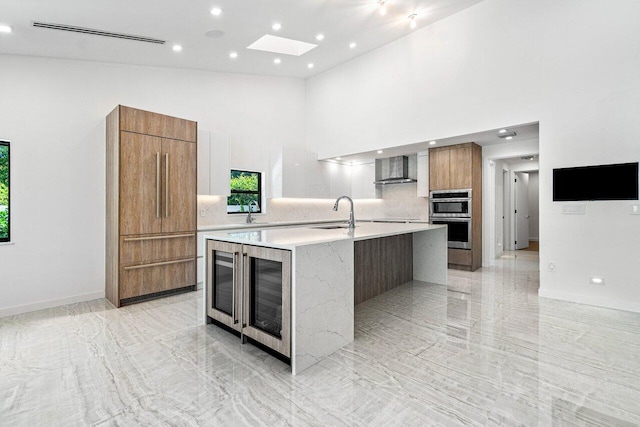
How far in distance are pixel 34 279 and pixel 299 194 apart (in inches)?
165

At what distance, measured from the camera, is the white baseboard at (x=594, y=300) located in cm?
357

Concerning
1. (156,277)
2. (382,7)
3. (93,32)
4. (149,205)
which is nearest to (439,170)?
(382,7)

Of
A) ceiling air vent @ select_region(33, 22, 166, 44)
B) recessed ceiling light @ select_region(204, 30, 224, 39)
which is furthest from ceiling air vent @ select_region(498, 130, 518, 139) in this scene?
ceiling air vent @ select_region(33, 22, 166, 44)

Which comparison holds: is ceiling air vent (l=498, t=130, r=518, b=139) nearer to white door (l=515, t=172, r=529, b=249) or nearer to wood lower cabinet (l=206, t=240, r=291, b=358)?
wood lower cabinet (l=206, t=240, r=291, b=358)

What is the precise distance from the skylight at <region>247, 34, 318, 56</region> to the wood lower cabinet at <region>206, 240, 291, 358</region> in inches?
130

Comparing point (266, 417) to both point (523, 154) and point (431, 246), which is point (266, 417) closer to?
point (431, 246)

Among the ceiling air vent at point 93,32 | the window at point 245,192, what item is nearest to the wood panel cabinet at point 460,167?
the window at point 245,192

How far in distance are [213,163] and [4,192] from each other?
7.97ft

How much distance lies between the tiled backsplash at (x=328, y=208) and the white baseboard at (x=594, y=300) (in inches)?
112

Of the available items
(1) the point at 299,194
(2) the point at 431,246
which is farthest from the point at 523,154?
(1) the point at 299,194

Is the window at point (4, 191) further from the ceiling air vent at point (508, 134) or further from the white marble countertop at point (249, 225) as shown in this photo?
the ceiling air vent at point (508, 134)

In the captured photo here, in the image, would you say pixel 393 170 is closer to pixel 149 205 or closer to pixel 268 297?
pixel 149 205

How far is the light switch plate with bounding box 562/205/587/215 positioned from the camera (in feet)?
12.7

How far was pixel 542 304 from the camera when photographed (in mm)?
3799
